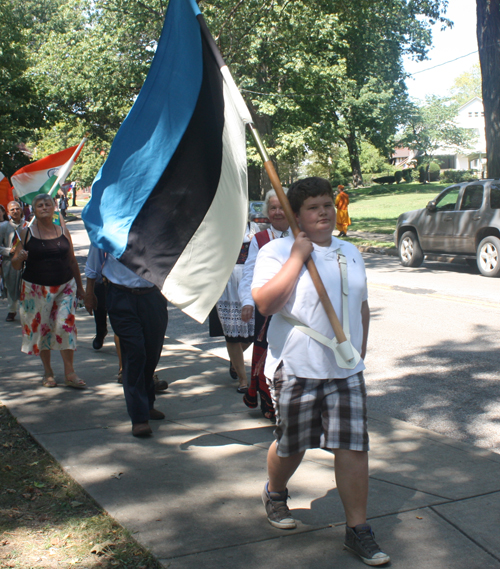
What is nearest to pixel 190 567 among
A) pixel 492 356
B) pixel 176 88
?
pixel 176 88

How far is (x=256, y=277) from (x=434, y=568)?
156 centimetres

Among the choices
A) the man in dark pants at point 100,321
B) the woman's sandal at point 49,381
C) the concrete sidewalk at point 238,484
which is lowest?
the concrete sidewalk at point 238,484

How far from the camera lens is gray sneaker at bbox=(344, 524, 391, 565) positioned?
303cm

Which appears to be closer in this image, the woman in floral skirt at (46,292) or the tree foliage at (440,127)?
the woman in floral skirt at (46,292)

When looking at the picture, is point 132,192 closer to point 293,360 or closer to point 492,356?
point 293,360

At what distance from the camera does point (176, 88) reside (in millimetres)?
3934

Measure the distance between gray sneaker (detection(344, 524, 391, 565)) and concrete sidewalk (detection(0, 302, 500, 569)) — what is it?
64mm

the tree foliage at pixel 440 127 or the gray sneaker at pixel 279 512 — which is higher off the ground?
the tree foliage at pixel 440 127

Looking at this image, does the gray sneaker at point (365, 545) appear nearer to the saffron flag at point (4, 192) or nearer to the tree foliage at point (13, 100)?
the saffron flag at point (4, 192)

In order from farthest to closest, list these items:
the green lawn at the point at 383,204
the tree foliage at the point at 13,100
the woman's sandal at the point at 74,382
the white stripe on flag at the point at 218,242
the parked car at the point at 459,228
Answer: the green lawn at the point at 383,204 → the tree foliage at the point at 13,100 → the parked car at the point at 459,228 → the woman's sandal at the point at 74,382 → the white stripe on flag at the point at 218,242

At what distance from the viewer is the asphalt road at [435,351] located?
215 inches

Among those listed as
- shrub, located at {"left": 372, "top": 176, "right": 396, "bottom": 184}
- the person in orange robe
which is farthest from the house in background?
the person in orange robe

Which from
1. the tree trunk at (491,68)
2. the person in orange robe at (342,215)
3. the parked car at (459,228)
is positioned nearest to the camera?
the parked car at (459,228)

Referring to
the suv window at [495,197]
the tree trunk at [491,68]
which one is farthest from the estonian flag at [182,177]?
the tree trunk at [491,68]
